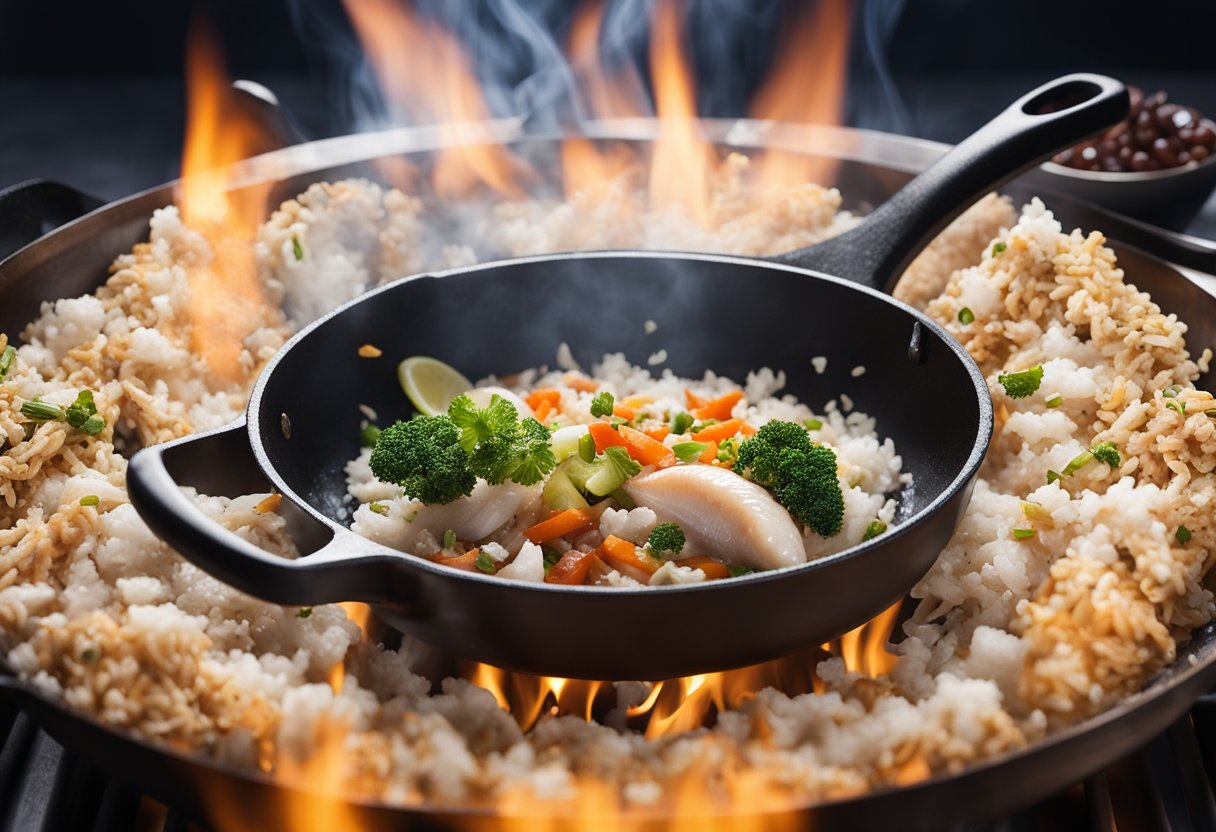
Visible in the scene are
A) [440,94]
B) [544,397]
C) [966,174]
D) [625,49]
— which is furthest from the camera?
[625,49]

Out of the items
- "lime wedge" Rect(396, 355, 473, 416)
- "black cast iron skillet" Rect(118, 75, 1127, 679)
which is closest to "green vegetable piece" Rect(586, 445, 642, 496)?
"black cast iron skillet" Rect(118, 75, 1127, 679)

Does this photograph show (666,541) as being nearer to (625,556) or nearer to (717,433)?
(625,556)

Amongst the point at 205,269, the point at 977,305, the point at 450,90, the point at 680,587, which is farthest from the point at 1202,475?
the point at 450,90

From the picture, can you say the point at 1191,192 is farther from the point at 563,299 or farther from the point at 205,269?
the point at 205,269

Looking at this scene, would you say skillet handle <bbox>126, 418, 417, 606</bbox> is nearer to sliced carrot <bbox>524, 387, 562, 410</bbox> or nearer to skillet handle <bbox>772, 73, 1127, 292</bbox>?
sliced carrot <bbox>524, 387, 562, 410</bbox>

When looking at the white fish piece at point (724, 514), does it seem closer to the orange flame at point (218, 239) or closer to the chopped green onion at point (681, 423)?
the chopped green onion at point (681, 423)

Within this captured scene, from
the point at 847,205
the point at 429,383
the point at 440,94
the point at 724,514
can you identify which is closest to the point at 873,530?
the point at 724,514
